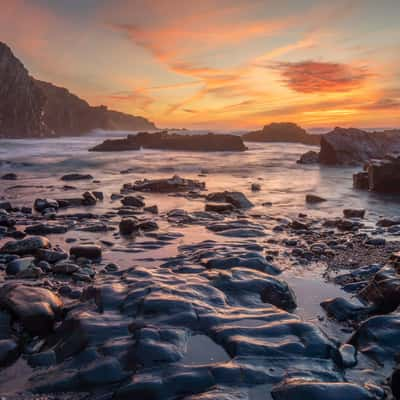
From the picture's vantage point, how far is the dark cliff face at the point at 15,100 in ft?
254

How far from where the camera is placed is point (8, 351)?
302 cm

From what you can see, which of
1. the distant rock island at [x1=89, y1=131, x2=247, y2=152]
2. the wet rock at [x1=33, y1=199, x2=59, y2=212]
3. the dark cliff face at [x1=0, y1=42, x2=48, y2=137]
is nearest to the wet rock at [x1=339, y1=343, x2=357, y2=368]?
the wet rock at [x1=33, y1=199, x2=59, y2=212]

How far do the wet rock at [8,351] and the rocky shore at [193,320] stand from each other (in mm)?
10

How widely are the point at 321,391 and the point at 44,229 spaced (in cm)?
607

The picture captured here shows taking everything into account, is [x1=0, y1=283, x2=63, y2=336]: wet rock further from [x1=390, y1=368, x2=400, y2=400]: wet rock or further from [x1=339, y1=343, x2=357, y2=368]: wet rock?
[x1=390, y1=368, x2=400, y2=400]: wet rock

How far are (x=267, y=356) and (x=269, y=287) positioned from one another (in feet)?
4.30

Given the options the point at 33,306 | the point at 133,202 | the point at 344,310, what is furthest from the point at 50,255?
the point at 133,202

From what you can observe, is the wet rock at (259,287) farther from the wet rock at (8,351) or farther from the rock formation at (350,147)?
the rock formation at (350,147)

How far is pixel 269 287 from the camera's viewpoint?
425cm

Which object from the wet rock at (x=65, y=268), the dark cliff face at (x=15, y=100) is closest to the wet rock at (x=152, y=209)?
the wet rock at (x=65, y=268)

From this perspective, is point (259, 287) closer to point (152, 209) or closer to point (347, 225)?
point (347, 225)

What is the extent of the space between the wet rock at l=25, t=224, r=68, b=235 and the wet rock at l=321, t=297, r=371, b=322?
5237mm

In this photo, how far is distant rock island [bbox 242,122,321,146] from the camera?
251 feet

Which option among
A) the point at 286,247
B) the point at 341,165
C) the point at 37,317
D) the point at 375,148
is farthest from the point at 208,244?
the point at 375,148
